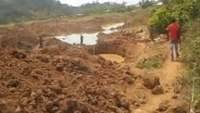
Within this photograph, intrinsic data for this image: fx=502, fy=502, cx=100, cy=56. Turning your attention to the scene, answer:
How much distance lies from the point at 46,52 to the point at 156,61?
386cm

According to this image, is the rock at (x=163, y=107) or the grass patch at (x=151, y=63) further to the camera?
the grass patch at (x=151, y=63)

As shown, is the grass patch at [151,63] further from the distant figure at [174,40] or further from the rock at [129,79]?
the rock at [129,79]

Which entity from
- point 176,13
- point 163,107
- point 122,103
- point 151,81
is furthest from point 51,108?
point 176,13

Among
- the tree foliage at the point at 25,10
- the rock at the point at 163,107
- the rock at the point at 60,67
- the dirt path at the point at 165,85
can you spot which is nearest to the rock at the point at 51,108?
the dirt path at the point at 165,85

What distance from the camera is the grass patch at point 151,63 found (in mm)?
14977

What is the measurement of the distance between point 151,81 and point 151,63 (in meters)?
2.32

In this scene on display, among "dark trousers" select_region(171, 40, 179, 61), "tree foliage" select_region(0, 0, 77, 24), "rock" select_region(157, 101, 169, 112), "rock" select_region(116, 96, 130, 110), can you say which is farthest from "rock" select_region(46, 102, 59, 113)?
"tree foliage" select_region(0, 0, 77, 24)

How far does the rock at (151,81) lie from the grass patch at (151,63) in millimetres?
1834

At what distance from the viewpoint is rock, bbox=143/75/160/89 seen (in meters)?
12.8

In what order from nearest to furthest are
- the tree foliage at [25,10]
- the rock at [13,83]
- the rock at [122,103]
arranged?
1. the rock at [13,83]
2. the rock at [122,103]
3. the tree foliage at [25,10]

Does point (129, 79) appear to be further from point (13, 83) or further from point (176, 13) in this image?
point (176, 13)

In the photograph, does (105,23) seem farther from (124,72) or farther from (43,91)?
(43,91)

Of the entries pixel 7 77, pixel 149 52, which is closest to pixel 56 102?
pixel 7 77

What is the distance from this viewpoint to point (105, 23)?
56562 mm
